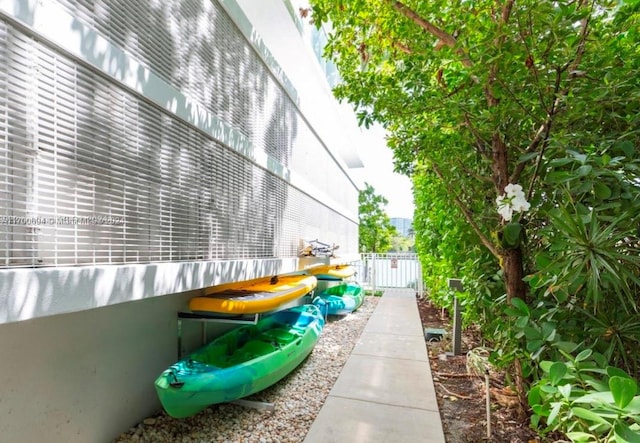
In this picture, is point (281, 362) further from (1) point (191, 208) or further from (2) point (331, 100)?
(2) point (331, 100)

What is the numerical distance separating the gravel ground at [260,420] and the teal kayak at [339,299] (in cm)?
315

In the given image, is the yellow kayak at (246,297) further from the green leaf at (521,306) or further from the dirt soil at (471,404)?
the green leaf at (521,306)

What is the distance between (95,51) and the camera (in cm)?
201

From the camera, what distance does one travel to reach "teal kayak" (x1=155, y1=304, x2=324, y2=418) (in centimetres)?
275

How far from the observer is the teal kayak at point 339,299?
7754 mm

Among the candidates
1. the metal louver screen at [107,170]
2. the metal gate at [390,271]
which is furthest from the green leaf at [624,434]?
the metal gate at [390,271]

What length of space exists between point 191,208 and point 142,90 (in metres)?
1.11

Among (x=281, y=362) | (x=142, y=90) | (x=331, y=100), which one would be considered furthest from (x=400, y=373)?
→ (x=331, y=100)

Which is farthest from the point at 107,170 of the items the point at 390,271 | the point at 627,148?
the point at 390,271

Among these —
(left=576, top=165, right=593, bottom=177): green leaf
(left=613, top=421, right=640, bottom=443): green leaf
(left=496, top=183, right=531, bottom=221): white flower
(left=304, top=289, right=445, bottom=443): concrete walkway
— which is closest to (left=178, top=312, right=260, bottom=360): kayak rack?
(left=304, top=289, right=445, bottom=443): concrete walkway

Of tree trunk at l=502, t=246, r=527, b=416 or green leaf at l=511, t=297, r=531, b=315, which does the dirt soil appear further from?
green leaf at l=511, t=297, r=531, b=315

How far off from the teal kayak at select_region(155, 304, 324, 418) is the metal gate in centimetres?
718

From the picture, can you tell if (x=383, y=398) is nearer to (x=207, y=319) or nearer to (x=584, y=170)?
(x=207, y=319)
